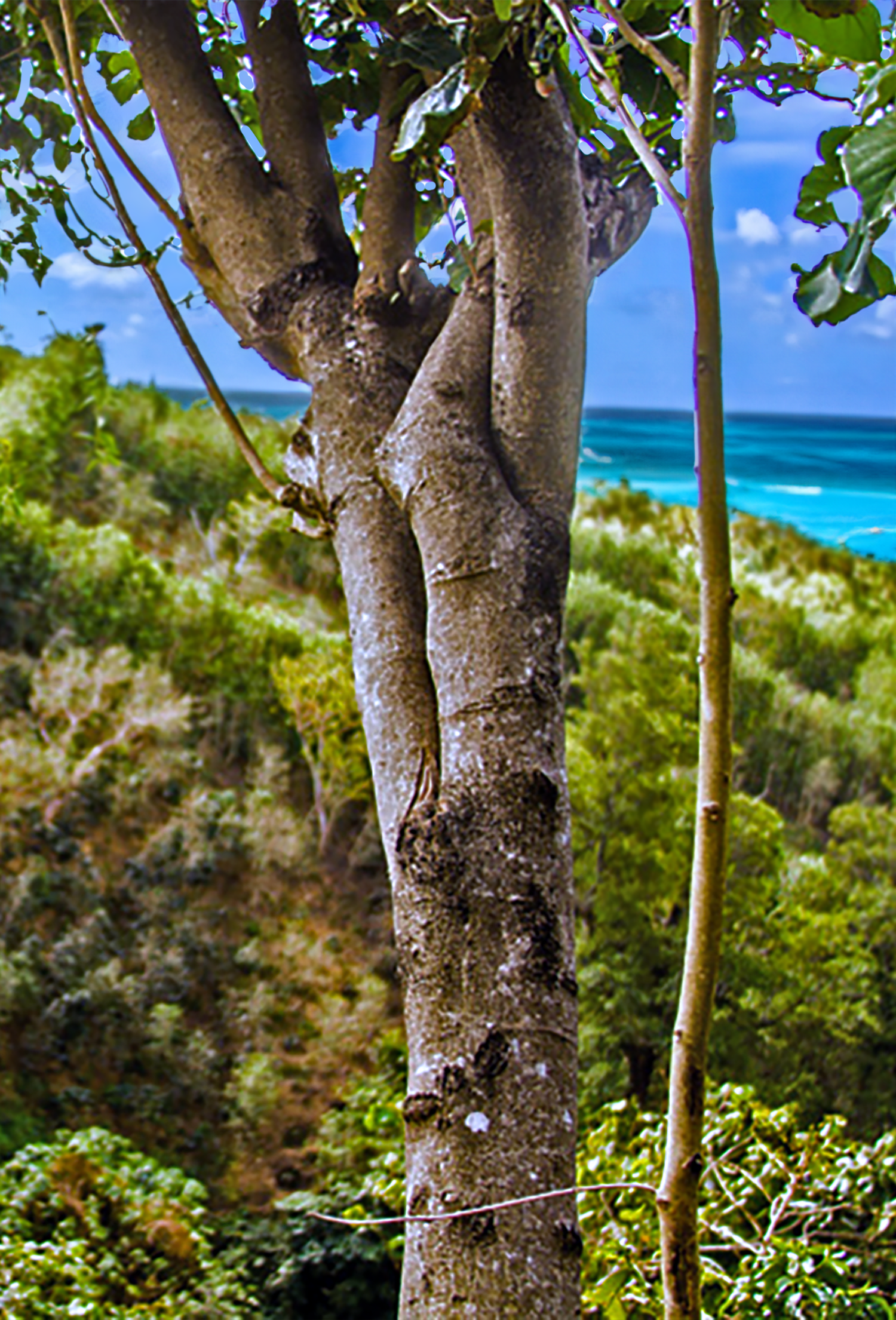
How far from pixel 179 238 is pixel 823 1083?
224 inches

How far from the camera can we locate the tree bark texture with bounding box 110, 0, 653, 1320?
619mm

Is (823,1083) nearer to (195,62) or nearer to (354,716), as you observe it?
(354,716)

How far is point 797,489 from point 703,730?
4.37 meters

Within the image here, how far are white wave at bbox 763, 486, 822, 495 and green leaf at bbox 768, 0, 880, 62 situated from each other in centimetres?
399

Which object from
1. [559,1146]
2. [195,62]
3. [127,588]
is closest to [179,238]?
[195,62]

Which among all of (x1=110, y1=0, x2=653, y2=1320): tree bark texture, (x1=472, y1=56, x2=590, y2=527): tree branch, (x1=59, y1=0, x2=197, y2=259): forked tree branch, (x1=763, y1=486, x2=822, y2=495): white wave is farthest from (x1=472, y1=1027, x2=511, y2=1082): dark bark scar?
(x1=763, y1=486, x2=822, y2=495): white wave

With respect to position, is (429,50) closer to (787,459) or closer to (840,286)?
(840,286)

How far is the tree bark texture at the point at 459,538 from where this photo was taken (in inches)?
24.4

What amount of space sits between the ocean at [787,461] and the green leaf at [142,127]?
2.14m

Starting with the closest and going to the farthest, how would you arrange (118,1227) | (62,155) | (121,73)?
(121,73) < (62,155) < (118,1227)

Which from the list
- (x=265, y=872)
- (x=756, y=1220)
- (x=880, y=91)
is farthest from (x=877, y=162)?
(x=265, y=872)

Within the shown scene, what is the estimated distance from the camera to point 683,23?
→ 2.56 feet

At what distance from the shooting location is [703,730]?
1.49 feet

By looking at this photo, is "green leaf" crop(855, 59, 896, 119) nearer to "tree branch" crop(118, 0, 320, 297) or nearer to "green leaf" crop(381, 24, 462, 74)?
"green leaf" crop(381, 24, 462, 74)
